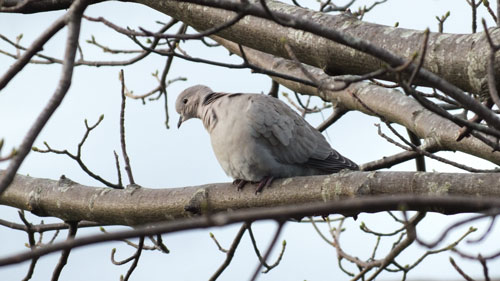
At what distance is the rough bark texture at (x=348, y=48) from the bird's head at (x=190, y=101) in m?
1.18

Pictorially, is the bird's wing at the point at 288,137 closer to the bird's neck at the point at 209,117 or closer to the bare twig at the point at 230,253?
the bird's neck at the point at 209,117

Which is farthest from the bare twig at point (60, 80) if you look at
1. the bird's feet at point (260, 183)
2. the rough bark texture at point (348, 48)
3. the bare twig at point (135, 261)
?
the bare twig at point (135, 261)

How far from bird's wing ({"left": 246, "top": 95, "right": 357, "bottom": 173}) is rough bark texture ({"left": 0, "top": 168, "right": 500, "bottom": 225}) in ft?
2.22

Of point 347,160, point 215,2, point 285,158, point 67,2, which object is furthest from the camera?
point 347,160

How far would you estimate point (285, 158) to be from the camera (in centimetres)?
A: 455

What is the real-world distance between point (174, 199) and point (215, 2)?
1687 millimetres

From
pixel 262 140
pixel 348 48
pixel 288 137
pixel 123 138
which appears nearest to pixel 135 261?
pixel 123 138

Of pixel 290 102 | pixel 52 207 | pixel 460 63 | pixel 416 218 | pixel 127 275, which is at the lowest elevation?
pixel 127 275

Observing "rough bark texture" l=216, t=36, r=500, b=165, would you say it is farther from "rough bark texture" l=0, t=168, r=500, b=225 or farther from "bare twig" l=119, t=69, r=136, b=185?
"bare twig" l=119, t=69, r=136, b=185

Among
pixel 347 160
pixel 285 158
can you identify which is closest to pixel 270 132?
pixel 285 158

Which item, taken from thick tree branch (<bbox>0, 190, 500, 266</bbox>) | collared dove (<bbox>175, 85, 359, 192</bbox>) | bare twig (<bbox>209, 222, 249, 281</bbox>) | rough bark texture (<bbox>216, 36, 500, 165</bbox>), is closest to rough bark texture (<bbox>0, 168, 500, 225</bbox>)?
bare twig (<bbox>209, 222, 249, 281</bbox>)

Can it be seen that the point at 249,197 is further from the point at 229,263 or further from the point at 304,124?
the point at 304,124

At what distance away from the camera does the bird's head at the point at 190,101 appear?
5.14 metres

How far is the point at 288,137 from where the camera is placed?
183 inches
